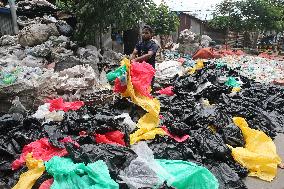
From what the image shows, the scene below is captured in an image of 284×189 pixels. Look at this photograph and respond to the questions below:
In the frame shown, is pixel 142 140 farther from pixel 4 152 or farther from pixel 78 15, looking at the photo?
pixel 78 15

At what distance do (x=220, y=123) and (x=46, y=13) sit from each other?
7.65 meters

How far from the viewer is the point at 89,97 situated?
219 inches

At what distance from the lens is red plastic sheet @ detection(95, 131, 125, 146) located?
383 cm

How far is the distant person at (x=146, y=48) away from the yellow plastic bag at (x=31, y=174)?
2.82m

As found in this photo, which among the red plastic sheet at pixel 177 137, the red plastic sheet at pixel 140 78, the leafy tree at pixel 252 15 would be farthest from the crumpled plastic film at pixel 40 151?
the leafy tree at pixel 252 15

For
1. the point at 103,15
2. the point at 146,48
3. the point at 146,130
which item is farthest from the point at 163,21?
the point at 146,130

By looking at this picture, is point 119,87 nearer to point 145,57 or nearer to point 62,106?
point 62,106

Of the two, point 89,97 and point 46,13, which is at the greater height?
point 46,13

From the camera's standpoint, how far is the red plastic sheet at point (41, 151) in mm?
3498

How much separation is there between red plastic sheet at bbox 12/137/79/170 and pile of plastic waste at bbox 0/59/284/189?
0.03 ft

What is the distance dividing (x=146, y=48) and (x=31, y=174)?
335 centimetres

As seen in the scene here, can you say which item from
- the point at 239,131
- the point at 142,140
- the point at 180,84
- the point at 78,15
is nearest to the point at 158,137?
the point at 142,140

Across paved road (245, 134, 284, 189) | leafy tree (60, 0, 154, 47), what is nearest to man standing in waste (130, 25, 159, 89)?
paved road (245, 134, 284, 189)

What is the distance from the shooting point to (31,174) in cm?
319
